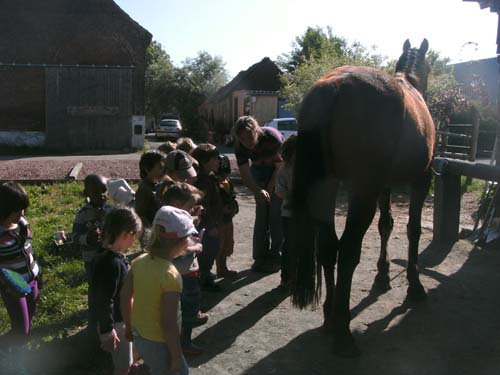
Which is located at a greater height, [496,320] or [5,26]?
[5,26]

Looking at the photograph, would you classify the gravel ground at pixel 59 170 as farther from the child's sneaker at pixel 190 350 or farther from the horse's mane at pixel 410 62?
the child's sneaker at pixel 190 350

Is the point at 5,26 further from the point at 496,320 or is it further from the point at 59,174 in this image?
the point at 496,320

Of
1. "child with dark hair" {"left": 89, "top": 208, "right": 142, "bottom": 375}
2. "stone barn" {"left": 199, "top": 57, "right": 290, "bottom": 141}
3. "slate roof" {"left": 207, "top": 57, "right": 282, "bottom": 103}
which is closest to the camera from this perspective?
"child with dark hair" {"left": 89, "top": 208, "right": 142, "bottom": 375}

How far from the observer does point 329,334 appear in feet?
12.1

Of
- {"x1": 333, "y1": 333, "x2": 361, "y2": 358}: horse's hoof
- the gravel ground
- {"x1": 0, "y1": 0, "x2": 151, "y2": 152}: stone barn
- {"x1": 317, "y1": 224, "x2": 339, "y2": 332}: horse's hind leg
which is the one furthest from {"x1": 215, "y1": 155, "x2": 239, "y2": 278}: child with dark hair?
{"x1": 0, "y1": 0, "x2": 151, "y2": 152}: stone barn

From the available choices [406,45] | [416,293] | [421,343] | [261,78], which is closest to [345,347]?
[421,343]

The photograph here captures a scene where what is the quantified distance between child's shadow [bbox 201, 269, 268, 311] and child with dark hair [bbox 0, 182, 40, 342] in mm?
1440

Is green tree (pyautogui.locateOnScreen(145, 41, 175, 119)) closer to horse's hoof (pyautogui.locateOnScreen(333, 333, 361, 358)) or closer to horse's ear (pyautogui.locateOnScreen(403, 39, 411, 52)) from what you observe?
horse's ear (pyautogui.locateOnScreen(403, 39, 411, 52))

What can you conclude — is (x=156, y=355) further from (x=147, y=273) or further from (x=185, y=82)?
(x=185, y=82)

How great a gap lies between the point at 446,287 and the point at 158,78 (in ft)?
166

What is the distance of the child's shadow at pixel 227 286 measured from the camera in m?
4.32

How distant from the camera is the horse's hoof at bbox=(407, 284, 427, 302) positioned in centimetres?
435

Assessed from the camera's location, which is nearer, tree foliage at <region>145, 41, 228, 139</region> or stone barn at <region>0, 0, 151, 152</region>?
stone barn at <region>0, 0, 151, 152</region>

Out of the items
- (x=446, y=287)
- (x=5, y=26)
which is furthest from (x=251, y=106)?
(x=446, y=287)
